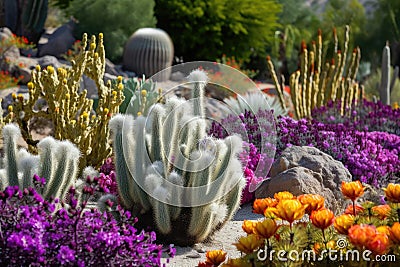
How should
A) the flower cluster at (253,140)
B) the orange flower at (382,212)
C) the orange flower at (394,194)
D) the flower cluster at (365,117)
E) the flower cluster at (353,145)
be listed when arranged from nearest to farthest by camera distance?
the orange flower at (394,194) → the orange flower at (382,212) → the flower cluster at (253,140) → the flower cluster at (353,145) → the flower cluster at (365,117)

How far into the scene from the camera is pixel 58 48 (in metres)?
13.2

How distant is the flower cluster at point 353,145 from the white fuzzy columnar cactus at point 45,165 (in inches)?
98.1

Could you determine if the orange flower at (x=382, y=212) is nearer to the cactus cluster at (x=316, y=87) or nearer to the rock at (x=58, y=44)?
the cactus cluster at (x=316, y=87)

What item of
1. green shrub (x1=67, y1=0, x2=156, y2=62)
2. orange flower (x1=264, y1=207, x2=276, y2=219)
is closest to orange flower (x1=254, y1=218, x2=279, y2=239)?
orange flower (x1=264, y1=207, x2=276, y2=219)

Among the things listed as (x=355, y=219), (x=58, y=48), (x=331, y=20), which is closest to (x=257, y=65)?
(x=331, y=20)

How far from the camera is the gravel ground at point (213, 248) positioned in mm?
3994

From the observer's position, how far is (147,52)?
13.0 meters

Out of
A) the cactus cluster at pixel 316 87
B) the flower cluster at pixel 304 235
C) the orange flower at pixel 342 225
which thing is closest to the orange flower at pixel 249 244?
the flower cluster at pixel 304 235

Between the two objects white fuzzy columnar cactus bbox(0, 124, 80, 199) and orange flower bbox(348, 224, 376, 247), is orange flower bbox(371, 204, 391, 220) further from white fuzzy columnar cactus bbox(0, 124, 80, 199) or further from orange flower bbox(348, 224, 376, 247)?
white fuzzy columnar cactus bbox(0, 124, 80, 199)

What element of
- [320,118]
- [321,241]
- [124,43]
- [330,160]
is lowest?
[124,43]

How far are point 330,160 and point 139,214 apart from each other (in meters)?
1.90

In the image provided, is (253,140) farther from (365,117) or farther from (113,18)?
(113,18)

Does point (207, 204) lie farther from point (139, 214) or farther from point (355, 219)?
point (355, 219)

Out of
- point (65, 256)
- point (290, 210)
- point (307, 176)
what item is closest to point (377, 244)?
point (290, 210)
